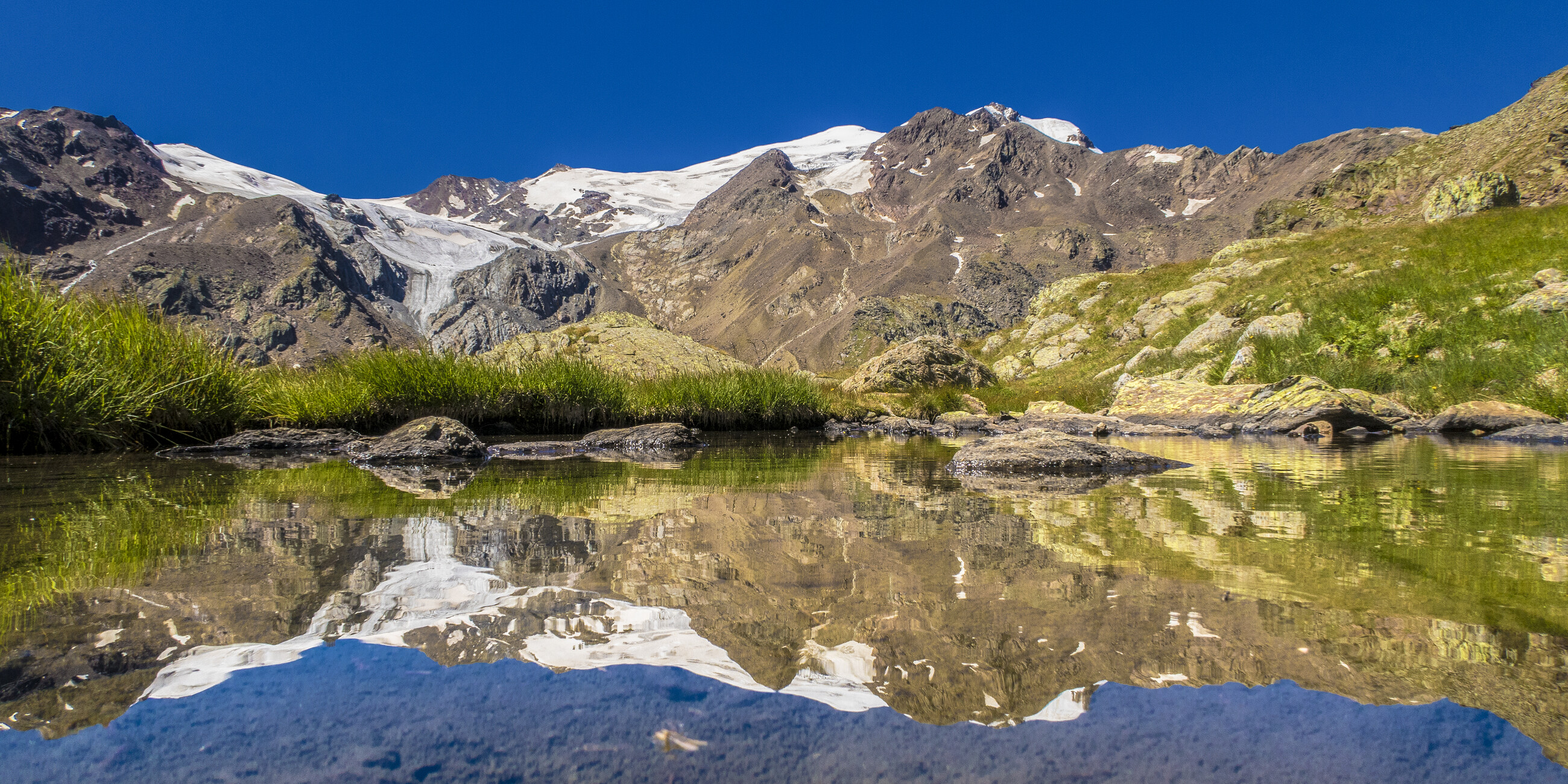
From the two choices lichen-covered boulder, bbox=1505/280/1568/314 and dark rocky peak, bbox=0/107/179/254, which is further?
dark rocky peak, bbox=0/107/179/254

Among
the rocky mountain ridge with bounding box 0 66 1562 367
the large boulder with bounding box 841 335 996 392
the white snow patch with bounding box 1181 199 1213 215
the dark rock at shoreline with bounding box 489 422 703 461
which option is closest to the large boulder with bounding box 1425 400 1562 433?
the dark rock at shoreline with bounding box 489 422 703 461

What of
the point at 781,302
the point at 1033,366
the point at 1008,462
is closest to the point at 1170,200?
the point at 781,302

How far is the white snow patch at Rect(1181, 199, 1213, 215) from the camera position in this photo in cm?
19096

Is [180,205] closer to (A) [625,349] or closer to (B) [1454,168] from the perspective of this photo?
(A) [625,349]

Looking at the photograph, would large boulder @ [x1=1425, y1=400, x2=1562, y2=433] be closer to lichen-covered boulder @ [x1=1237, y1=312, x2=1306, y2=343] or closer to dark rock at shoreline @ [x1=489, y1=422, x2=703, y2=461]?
lichen-covered boulder @ [x1=1237, y1=312, x2=1306, y2=343]

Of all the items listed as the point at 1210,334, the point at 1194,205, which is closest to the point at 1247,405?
the point at 1210,334

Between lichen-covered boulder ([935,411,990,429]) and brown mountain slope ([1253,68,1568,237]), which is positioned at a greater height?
brown mountain slope ([1253,68,1568,237])

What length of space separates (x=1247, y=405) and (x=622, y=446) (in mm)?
10990

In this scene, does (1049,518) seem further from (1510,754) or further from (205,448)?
(205,448)

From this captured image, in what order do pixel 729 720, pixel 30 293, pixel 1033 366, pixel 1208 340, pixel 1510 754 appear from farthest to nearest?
pixel 1033 366 < pixel 1208 340 < pixel 30 293 < pixel 729 720 < pixel 1510 754

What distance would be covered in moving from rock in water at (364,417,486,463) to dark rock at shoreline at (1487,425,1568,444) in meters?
12.4

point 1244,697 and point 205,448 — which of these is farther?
point 205,448

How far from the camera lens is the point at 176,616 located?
1944 millimetres

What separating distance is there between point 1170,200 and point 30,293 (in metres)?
228
